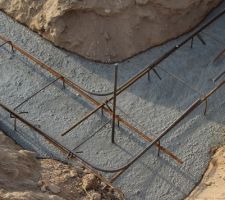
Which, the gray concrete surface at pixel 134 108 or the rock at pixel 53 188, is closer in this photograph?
the rock at pixel 53 188

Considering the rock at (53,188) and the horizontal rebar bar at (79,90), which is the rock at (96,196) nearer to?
the rock at (53,188)

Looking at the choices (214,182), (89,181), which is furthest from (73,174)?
(214,182)

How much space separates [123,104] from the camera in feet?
29.1

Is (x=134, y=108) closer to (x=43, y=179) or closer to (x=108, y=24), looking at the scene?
(x=108, y=24)

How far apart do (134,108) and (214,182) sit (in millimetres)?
1884

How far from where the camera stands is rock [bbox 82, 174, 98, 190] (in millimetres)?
7469

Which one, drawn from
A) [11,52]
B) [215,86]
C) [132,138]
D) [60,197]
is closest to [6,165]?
[60,197]

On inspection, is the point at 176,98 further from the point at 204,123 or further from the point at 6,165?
the point at 6,165

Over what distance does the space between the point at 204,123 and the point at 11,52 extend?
3.74 meters

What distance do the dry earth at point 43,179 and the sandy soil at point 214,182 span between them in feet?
3.96

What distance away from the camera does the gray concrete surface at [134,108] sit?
26.2 feet

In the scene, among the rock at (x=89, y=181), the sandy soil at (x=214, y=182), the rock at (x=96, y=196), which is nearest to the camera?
the rock at (x=96, y=196)

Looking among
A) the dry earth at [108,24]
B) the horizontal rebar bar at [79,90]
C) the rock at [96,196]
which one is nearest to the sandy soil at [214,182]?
the horizontal rebar bar at [79,90]

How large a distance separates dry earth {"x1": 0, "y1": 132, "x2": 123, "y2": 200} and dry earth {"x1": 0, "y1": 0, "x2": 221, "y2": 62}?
245 centimetres
